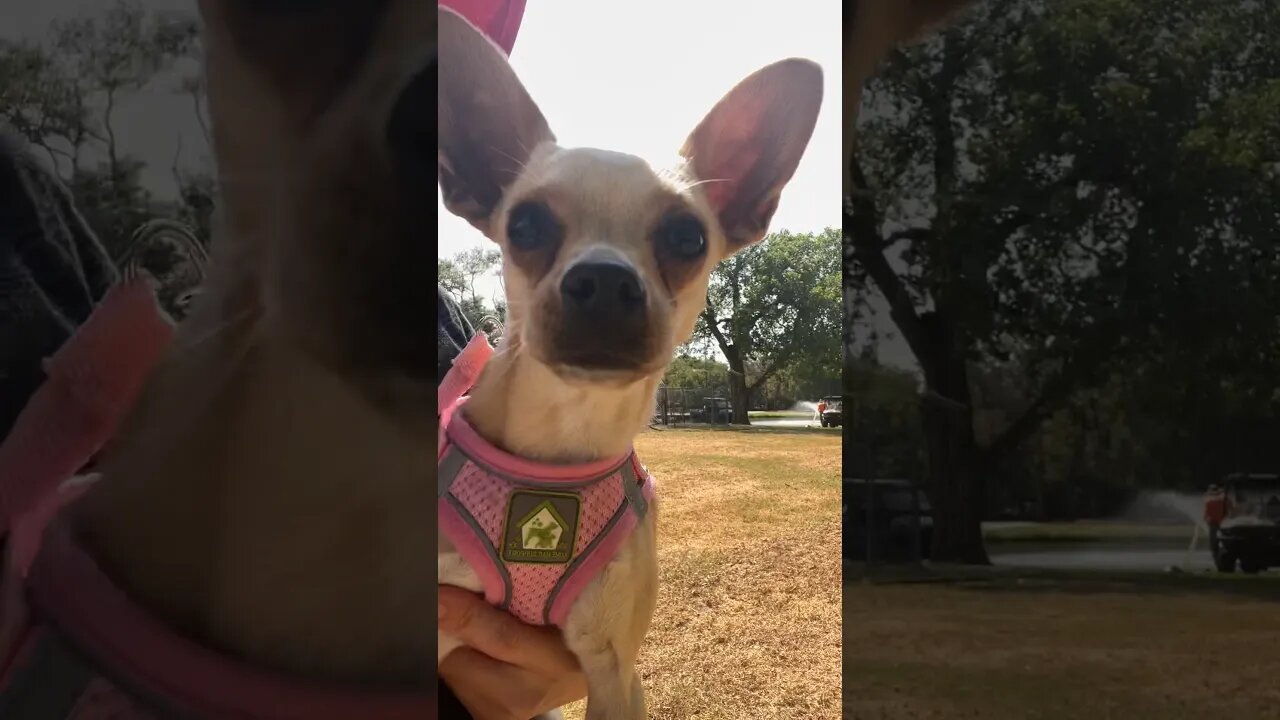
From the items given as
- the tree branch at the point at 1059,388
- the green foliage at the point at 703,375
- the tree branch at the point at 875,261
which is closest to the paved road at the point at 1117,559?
the tree branch at the point at 1059,388

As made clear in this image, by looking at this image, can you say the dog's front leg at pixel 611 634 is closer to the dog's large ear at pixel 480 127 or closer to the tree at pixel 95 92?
the dog's large ear at pixel 480 127

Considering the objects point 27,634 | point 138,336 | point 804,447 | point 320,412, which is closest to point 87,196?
point 138,336

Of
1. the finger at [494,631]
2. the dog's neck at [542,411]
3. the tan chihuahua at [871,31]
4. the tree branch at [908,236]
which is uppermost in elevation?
the tan chihuahua at [871,31]

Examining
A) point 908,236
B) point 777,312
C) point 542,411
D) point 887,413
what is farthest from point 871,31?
point 777,312

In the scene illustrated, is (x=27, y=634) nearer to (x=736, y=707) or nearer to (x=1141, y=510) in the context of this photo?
(x=1141, y=510)

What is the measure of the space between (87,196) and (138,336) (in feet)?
0.35

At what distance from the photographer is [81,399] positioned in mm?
570

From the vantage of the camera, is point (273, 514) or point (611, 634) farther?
point (611, 634)

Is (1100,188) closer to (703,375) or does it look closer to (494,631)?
(494,631)

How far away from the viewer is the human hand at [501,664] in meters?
1.06

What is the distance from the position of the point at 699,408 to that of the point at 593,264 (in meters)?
1.94

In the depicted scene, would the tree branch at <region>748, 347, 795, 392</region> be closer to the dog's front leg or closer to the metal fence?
the metal fence

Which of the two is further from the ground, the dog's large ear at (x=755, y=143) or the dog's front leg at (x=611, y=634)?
the dog's large ear at (x=755, y=143)

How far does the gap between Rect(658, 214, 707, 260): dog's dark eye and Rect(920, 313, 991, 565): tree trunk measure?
43cm
